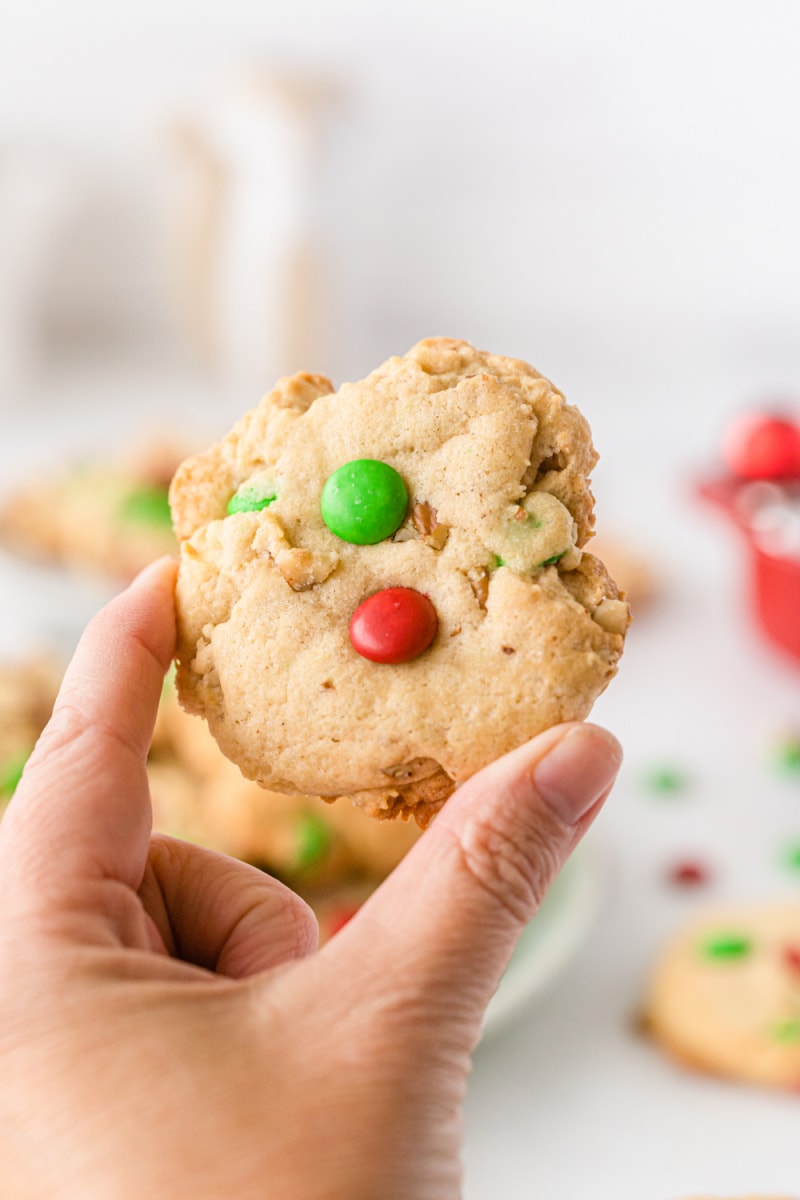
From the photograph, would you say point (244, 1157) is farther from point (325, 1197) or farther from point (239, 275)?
point (239, 275)

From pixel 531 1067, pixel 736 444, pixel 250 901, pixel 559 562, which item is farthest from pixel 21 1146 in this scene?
pixel 736 444

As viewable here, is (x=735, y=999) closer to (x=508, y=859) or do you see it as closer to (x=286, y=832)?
(x=286, y=832)

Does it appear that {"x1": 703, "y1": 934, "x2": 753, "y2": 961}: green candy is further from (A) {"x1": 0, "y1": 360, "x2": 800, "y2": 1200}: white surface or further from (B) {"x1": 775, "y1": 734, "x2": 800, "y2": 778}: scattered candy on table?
(B) {"x1": 775, "y1": 734, "x2": 800, "y2": 778}: scattered candy on table

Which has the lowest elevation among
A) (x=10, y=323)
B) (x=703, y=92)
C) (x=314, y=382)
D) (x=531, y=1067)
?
(x=531, y=1067)

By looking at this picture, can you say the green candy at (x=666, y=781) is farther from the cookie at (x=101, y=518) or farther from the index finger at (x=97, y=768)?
the index finger at (x=97, y=768)

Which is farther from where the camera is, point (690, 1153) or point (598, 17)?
point (598, 17)

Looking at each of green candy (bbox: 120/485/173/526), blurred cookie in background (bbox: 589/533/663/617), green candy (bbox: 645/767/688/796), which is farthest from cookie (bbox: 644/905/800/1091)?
green candy (bbox: 120/485/173/526)
